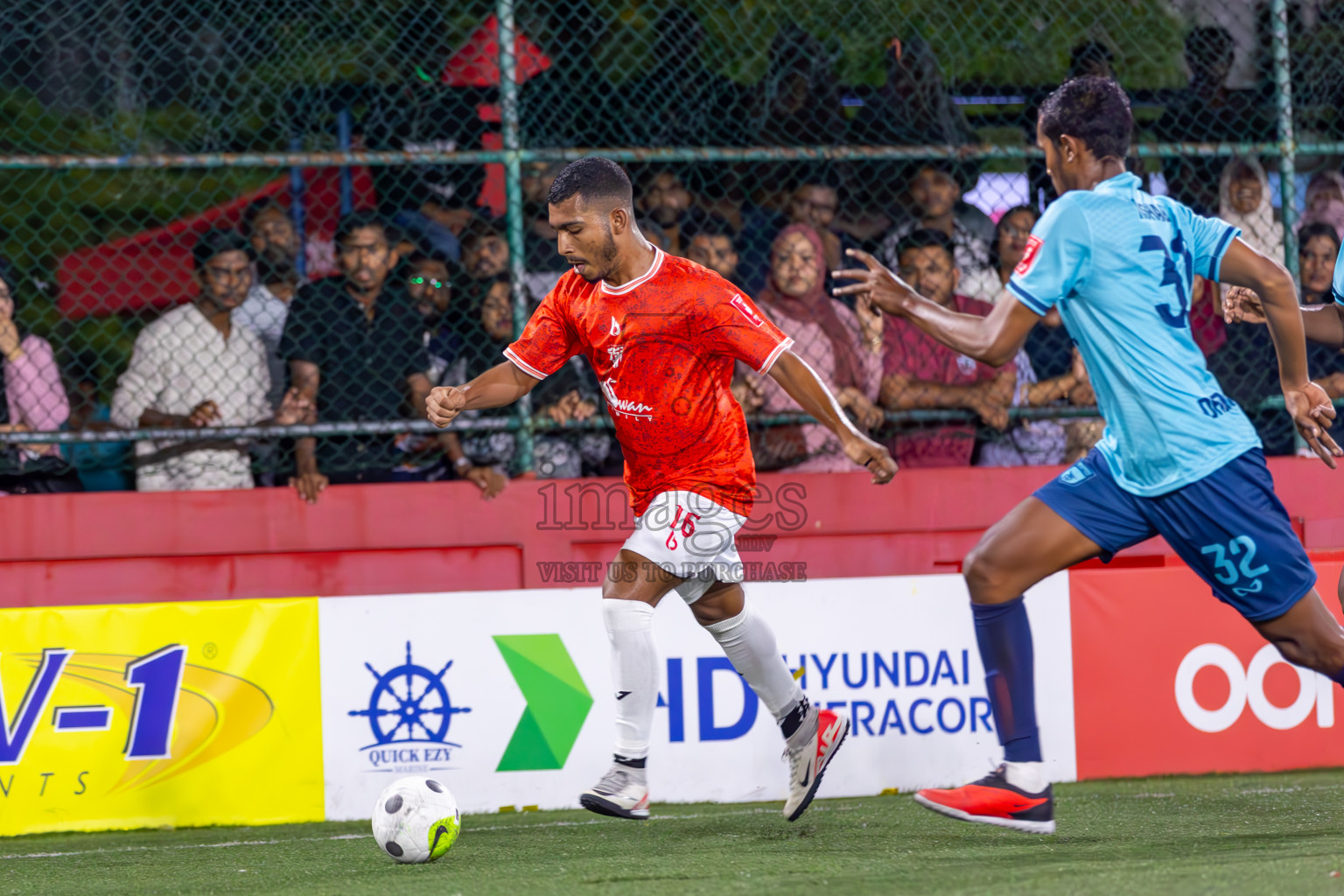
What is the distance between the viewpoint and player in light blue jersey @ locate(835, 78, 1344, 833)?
3.58 m

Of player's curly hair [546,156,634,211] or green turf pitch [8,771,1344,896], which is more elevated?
player's curly hair [546,156,634,211]

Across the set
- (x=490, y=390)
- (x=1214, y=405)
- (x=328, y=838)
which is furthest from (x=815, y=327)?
(x=328, y=838)

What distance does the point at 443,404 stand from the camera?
4203 millimetres

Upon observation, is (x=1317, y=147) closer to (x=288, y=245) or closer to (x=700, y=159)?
(x=700, y=159)

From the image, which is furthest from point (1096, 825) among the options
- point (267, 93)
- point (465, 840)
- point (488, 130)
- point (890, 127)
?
point (267, 93)

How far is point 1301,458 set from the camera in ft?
21.4

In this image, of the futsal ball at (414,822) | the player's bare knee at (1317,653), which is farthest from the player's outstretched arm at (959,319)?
the futsal ball at (414,822)

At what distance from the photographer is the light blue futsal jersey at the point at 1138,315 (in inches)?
A: 141

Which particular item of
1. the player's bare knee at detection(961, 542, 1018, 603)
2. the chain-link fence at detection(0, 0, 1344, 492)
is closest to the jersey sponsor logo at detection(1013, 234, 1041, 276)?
the player's bare knee at detection(961, 542, 1018, 603)

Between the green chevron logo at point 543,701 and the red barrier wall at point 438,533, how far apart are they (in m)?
0.75

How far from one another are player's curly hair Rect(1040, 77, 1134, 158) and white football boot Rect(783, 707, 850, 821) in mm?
2034

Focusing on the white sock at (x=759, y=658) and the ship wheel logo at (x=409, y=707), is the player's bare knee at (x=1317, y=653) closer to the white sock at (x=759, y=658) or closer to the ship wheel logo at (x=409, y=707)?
the white sock at (x=759, y=658)

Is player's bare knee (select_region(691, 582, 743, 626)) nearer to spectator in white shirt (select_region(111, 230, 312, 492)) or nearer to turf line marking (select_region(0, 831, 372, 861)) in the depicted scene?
turf line marking (select_region(0, 831, 372, 861))

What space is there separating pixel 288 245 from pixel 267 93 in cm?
78
